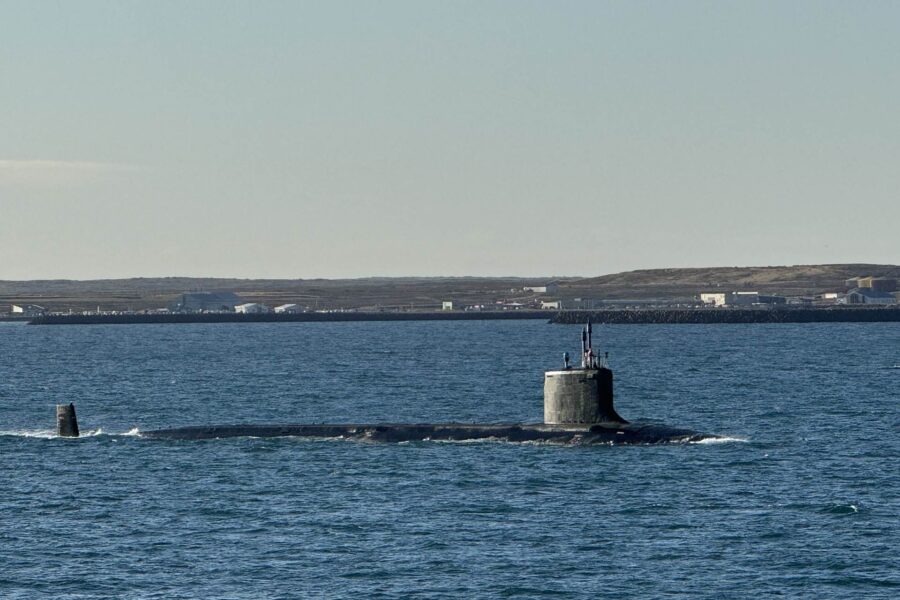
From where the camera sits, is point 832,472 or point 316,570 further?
point 832,472

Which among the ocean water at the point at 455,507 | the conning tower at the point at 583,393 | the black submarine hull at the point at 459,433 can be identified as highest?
the conning tower at the point at 583,393

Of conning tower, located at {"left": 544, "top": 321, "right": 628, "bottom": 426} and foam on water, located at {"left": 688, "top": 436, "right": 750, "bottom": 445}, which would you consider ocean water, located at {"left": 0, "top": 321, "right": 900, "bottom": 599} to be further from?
conning tower, located at {"left": 544, "top": 321, "right": 628, "bottom": 426}

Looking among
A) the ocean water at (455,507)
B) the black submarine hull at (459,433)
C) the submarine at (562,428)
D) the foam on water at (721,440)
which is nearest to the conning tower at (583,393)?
the submarine at (562,428)

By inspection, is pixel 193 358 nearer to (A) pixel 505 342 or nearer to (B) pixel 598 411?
(A) pixel 505 342

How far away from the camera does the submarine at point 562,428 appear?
197ft

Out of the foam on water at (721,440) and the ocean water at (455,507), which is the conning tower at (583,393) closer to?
the ocean water at (455,507)

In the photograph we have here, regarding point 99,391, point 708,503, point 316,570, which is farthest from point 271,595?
point 99,391

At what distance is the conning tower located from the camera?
196 feet

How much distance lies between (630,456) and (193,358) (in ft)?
352

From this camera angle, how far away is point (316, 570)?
39.5m

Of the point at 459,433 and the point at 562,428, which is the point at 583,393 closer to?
the point at 562,428

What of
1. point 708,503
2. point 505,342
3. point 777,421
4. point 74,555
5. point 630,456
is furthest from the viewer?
point 505,342

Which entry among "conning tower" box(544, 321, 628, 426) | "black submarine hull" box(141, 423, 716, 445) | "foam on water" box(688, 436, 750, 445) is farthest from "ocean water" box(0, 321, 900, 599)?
"conning tower" box(544, 321, 628, 426)

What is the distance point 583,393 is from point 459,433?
683cm
